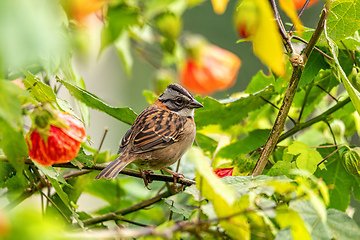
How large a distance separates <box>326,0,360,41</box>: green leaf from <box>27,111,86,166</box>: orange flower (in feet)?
2.92

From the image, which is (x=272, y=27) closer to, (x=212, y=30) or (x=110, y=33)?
(x=110, y=33)

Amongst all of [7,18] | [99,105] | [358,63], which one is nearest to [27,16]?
[7,18]

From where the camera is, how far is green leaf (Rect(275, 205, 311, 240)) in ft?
3.01

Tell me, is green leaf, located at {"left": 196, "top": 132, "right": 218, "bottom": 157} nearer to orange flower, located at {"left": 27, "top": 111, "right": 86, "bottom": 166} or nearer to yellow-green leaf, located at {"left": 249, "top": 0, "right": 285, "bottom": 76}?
orange flower, located at {"left": 27, "top": 111, "right": 86, "bottom": 166}

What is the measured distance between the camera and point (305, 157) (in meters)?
1.51

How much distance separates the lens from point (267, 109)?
7.50 ft

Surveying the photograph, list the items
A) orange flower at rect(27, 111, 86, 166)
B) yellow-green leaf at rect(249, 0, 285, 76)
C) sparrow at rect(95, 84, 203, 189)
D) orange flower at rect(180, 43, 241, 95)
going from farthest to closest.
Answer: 1. orange flower at rect(180, 43, 241, 95)
2. sparrow at rect(95, 84, 203, 189)
3. orange flower at rect(27, 111, 86, 166)
4. yellow-green leaf at rect(249, 0, 285, 76)

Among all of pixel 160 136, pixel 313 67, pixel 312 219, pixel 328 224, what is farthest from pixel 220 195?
pixel 160 136

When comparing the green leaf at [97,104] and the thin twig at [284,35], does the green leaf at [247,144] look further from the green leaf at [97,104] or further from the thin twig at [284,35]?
the thin twig at [284,35]

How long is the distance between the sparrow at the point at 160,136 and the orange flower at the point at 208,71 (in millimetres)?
97

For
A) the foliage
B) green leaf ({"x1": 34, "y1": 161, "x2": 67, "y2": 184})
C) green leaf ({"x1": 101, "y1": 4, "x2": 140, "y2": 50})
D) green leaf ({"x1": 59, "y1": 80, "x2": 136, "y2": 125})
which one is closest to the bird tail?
the foliage

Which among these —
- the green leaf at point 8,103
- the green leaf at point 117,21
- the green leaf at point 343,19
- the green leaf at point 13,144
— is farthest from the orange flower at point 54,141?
the green leaf at point 117,21

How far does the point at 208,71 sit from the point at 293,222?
184cm

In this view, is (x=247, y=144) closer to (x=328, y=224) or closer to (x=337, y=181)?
(x=337, y=181)
